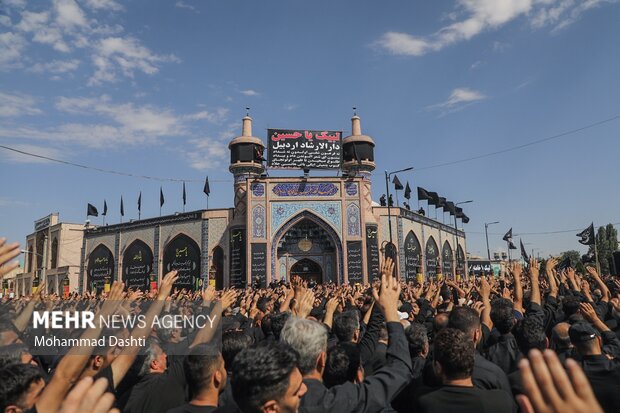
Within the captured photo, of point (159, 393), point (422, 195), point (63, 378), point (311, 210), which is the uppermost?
point (422, 195)

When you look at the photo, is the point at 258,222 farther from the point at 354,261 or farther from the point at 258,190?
the point at 354,261

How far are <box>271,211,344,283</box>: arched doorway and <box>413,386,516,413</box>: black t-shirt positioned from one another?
2563 cm

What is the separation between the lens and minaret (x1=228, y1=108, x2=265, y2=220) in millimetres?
29625

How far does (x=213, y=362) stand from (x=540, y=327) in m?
2.79

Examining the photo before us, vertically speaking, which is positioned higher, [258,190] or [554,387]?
[258,190]

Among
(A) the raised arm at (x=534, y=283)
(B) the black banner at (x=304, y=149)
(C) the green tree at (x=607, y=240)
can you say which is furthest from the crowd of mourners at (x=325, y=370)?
(C) the green tree at (x=607, y=240)

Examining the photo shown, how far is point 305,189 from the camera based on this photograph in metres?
28.4

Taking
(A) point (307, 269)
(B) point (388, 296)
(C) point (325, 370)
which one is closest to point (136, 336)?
(C) point (325, 370)

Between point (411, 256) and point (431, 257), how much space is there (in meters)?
3.99

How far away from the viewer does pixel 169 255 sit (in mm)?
31422

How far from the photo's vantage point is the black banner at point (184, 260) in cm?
2999

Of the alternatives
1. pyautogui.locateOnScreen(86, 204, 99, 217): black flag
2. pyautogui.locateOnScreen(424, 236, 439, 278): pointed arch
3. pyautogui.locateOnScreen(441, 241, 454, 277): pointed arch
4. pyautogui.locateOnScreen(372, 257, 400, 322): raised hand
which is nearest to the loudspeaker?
pyautogui.locateOnScreen(372, 257, 400, 322): raised hand

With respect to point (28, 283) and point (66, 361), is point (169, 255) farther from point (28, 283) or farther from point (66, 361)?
point (66, 361)

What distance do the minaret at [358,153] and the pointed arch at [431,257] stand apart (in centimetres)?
894
